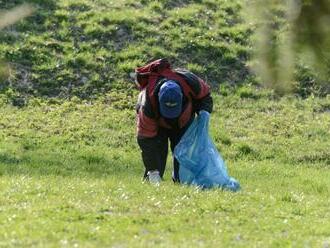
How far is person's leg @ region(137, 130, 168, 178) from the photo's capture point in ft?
31.0

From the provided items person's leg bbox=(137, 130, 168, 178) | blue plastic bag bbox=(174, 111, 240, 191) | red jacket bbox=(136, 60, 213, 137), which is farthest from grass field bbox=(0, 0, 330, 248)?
red jacket bbox=(136, 60, 213, 137)

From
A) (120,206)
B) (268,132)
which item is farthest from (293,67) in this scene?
(268,132)

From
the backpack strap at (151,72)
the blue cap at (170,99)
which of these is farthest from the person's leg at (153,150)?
the backpack strap at (151,72)

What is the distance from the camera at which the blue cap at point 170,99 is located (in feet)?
29.2

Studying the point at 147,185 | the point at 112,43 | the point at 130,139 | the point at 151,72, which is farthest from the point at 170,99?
the point at 112,43

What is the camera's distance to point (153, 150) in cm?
945

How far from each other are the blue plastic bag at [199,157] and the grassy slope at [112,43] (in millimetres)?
6789

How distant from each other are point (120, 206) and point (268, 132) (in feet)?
27.3

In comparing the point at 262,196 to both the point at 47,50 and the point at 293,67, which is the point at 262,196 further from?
the point at 47,50

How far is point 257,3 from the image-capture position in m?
2.23

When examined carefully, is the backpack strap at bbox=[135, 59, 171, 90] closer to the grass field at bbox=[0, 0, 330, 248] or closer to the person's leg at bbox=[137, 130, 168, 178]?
the person's leg at bbox=[137, 130, 168, 178]

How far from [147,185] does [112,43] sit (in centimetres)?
964

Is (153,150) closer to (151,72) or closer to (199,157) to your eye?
(199,157)

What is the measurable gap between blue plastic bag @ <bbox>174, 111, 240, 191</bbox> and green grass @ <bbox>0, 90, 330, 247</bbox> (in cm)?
39
